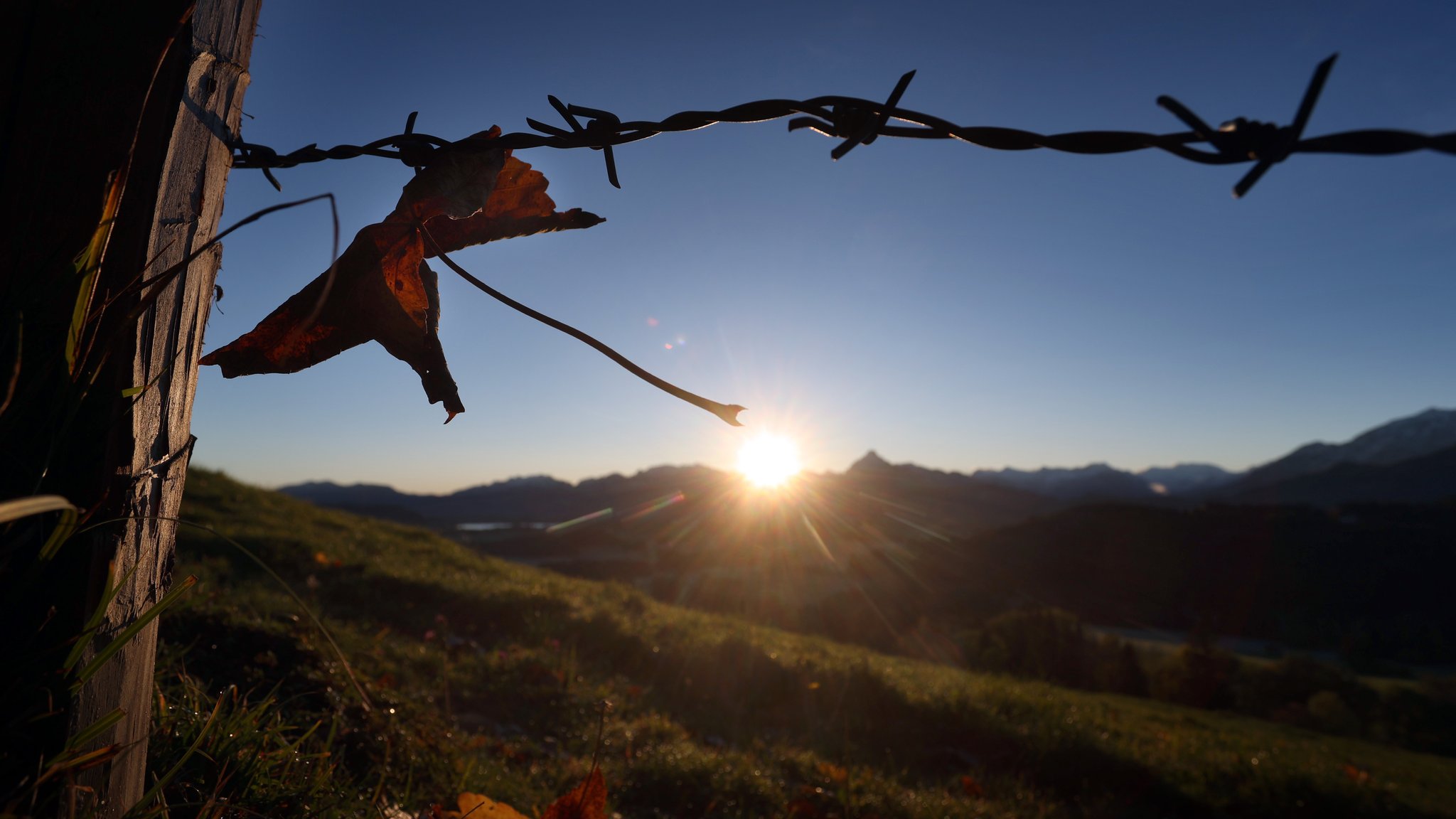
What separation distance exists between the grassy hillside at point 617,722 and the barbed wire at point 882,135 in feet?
3.98

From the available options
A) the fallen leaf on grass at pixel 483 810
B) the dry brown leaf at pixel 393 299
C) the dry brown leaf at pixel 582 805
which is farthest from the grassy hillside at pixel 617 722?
the dry brown leaf at pixel 393 299

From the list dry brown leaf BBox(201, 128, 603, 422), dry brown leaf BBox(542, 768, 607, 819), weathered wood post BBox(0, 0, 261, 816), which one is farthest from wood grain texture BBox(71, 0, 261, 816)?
dry brown leaf BBox(542, 768, 607, 819)

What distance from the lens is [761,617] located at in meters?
15.6

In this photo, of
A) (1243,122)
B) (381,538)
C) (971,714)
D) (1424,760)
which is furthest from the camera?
(381,538)

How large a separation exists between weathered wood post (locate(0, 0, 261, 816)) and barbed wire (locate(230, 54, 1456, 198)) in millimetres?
199

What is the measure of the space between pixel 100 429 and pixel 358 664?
387cm

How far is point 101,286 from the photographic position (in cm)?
105

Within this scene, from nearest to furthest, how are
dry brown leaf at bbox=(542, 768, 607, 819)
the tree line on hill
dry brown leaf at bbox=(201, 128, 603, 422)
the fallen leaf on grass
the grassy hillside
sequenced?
dry brown leaf at bbox=(201, 128, 603, 422), dry brown leaf at bbox=(542, 768, 607, 819), the fallen leaf on grass, the grassy hillside, the tree line on hill

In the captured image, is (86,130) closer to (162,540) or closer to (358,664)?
(162,540)

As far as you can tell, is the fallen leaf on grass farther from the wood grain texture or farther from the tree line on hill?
the tree line on hill

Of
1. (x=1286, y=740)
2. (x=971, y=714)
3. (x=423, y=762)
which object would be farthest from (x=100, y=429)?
(x=1286, y=740)

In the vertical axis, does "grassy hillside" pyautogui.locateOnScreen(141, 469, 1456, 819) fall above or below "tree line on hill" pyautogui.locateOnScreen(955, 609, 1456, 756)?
above

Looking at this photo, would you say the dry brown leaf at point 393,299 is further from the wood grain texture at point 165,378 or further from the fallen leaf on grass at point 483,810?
the fallen leaf on grass at point 483,810

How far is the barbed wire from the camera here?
0.97m
